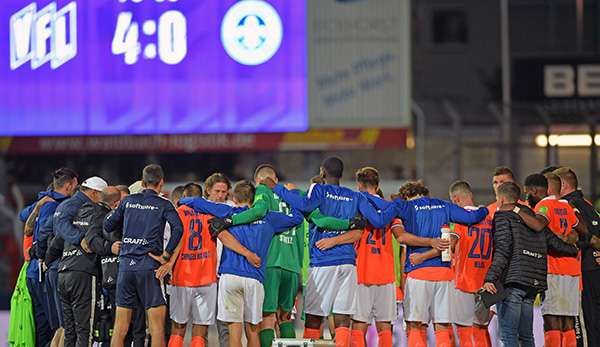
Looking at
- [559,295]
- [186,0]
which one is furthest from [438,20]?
[559,295]

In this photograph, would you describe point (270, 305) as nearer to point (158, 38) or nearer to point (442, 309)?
point (442, 309)

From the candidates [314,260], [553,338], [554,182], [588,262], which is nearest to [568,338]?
[553,338]

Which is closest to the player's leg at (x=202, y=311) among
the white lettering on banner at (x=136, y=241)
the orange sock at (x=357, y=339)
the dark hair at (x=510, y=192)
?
the white lettering on banner at (x=136, y=241)

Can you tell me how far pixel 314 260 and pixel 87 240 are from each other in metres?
2.15

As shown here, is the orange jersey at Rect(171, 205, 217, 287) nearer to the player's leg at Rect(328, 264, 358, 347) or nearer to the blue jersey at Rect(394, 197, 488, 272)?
the player's leg at Rect(328, 264, 358, 347)

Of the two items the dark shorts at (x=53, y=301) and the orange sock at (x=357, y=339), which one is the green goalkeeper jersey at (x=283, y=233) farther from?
the dark shorts at (x=53, y=301)

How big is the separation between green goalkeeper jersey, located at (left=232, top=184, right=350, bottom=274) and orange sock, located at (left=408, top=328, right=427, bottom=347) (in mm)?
1212

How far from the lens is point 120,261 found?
37.6ft

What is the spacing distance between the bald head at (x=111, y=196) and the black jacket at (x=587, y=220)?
177 inches

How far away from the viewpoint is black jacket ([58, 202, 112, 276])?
11750mm

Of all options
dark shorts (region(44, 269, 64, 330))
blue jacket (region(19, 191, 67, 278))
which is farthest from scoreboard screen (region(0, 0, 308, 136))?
dark shorts (region(44, 269, 64, 330))

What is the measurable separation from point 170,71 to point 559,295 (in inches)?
416

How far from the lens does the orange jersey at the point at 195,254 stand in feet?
38.2

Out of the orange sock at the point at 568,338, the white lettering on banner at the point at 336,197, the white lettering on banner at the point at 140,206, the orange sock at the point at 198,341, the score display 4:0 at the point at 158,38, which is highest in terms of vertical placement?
the score display 4:0 at the point at 158,38
